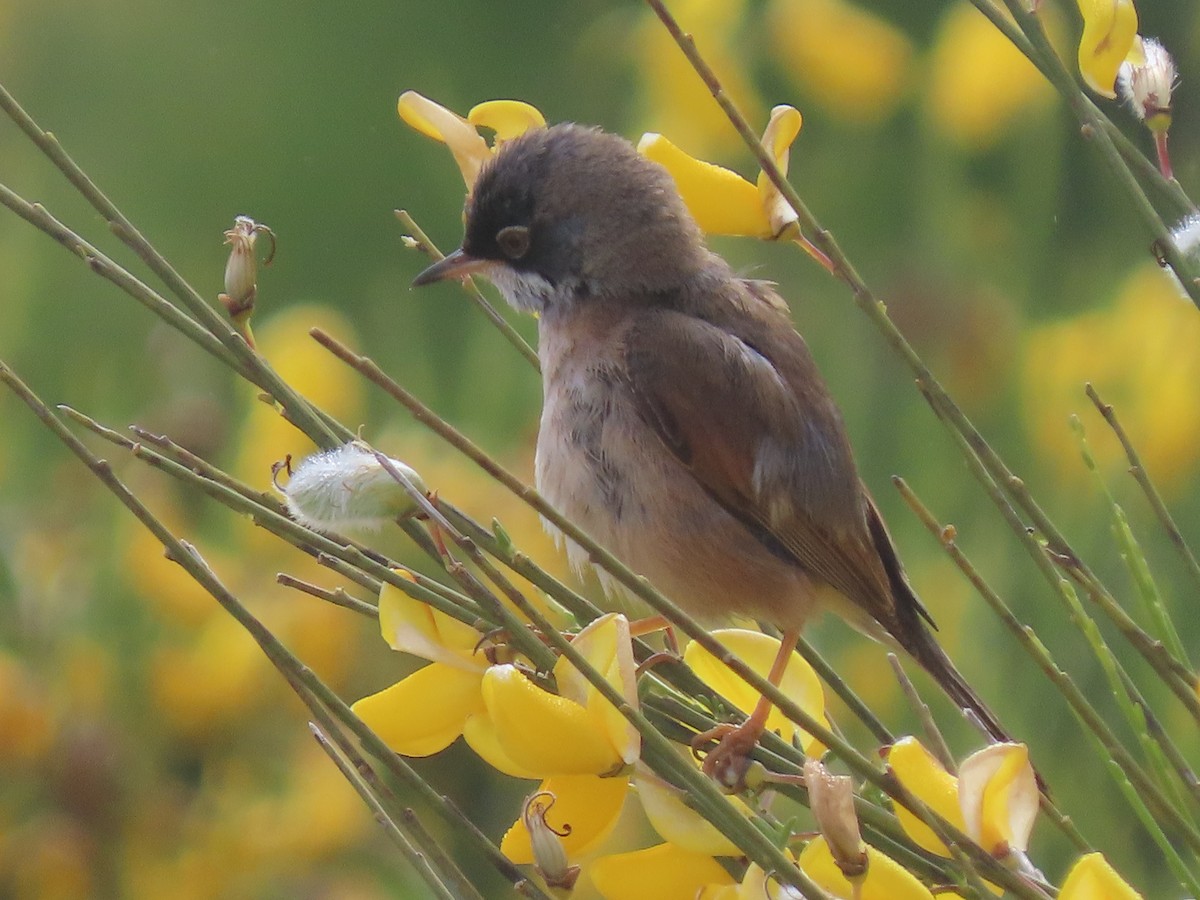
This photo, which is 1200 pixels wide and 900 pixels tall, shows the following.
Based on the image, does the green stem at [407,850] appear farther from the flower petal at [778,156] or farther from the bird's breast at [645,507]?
the bird's breast at [645,507]

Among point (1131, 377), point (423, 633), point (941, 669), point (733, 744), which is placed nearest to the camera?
point (423, 633)

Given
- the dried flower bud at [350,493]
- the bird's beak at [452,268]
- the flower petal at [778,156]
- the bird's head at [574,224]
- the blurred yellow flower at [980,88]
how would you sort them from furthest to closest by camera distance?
the blurred yellow flower at [980,88] < the bird's head at [574,224] < the bird's beak at [452,268] < the flower petal at [778,156] < the dried flower bud at [350,493]

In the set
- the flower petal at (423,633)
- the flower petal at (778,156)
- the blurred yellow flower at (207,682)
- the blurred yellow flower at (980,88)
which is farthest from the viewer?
the blurred yellow flower at (980,88)

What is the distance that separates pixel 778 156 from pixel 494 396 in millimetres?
1589

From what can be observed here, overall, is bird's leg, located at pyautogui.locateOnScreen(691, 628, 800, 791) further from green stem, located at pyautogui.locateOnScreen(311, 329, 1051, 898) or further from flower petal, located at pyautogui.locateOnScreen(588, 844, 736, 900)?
green stem, located at pyautogui.locateOnScreen(311, 329, 1051, 898)

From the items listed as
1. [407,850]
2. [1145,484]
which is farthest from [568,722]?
[1145,484]

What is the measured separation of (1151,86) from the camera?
119 cm

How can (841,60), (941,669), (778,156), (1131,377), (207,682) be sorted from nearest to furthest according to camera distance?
(778,156) < (941,669) < (207,682) < (1131,377) < (841,60)

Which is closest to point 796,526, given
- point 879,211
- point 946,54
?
point 946,54

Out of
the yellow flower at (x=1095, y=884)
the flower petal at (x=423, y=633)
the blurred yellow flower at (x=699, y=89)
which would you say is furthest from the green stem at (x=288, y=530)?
the blurred yellow flower at (x=699, y=89)

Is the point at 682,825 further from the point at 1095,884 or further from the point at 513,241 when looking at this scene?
the point at 513,241

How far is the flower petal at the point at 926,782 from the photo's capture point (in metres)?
1.02

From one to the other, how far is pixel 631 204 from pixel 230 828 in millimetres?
1163

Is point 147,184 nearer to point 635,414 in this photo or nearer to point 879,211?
point 879,211
